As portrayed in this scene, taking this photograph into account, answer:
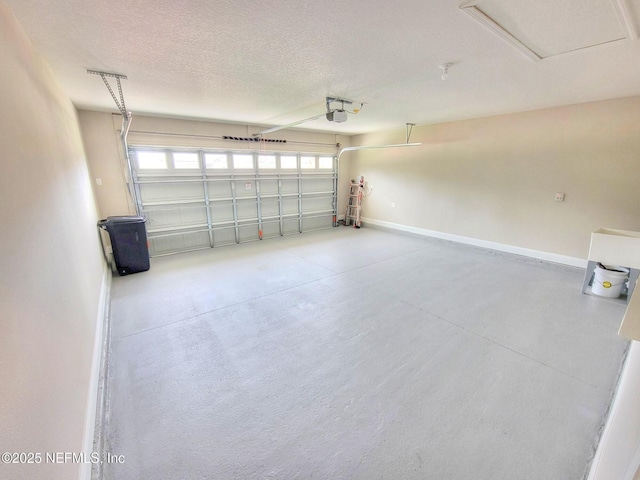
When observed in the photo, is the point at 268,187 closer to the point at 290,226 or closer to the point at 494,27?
the point at 290,226

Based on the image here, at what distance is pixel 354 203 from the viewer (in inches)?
307

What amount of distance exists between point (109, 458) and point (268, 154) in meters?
5.71

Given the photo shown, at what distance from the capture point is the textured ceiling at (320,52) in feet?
5.26

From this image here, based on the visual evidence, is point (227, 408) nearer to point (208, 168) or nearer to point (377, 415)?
point (377, 415)

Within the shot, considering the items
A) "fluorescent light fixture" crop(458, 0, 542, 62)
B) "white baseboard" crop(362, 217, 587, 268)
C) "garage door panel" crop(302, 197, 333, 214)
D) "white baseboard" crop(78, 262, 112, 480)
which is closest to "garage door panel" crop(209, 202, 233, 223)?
"garage door panel" crop(302, 197, 333, 214)

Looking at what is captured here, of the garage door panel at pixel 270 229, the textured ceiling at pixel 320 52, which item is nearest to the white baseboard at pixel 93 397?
the textured ceiling at pixel 320 52

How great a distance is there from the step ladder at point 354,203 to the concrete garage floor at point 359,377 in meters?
3.79

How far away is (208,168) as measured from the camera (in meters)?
5.47

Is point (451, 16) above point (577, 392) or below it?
above

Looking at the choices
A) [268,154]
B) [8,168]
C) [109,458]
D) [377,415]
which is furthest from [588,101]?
[109,458]

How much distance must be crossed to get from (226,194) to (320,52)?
420 cm

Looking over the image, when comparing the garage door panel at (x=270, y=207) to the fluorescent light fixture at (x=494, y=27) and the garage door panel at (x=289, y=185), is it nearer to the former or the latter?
the garage door panel at (x=289, y=185)

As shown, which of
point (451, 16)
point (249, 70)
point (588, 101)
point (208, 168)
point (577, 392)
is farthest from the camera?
point (208, 168)

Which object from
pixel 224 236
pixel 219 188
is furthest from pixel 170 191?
pixel 224 236
